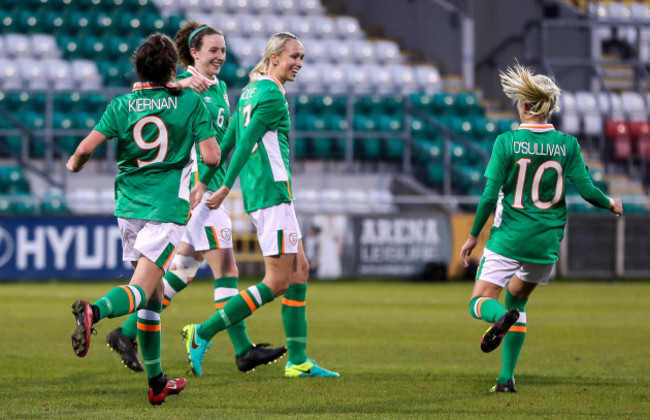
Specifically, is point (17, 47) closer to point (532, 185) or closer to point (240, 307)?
point (240, 307)

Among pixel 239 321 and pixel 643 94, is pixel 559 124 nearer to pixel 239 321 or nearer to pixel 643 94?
pixel 643 94

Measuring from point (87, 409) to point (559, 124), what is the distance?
1913cm

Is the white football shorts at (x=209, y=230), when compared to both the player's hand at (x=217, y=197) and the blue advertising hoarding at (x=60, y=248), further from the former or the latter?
the blue advertising hoarding at (x=60, y=248)

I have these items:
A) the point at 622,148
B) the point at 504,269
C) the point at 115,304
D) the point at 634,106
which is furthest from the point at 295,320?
the point at 634,106

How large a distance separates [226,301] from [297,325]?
600 mm

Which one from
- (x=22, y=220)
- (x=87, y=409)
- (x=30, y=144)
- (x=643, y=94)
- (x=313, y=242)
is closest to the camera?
(x=87, y=409)

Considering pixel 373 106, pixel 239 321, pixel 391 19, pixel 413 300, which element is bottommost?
pixel 413 300

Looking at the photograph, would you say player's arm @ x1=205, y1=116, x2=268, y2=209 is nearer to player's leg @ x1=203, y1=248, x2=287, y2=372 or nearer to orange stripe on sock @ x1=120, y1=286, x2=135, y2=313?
player's leg @ x1=203, y1=248, x2=287, y2=372

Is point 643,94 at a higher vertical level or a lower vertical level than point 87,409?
higher

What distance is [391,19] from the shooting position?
26.2m

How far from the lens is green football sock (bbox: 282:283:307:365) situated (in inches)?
287

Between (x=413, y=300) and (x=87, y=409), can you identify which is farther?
(x=413, y=300)

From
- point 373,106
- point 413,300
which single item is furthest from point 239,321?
point 373,106

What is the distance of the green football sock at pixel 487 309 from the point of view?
6.21m
